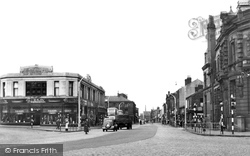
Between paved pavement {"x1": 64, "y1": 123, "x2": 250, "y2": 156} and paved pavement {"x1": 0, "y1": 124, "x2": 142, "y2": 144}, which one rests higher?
paved pavement {"x1": 64, "y1": 123, "x2": 250, "y2": 156}

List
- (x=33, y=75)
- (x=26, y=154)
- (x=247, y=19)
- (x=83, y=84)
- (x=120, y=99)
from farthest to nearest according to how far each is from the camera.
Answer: (x=120, y=99)
(x=83, y=84)
(x=33, y=75)
(x=247, y=19)
(x=26, y=154)

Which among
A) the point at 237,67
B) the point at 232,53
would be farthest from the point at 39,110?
the point at 237,67

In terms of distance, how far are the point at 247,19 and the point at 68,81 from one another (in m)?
39.0

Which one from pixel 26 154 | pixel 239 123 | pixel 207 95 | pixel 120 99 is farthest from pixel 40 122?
pixel 120 99

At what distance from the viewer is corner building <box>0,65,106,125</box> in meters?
71.1

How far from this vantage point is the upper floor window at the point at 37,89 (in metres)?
72.2

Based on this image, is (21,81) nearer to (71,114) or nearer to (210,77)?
(71,114)

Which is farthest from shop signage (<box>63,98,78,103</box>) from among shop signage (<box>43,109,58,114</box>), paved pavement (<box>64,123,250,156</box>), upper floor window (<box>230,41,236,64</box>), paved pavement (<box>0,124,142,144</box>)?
paved pavement (<box>64,123,250,156</box>)

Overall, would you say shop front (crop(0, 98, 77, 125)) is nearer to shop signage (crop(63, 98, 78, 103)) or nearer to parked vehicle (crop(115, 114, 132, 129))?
shop signage (crop(63, 98, 78, 103))

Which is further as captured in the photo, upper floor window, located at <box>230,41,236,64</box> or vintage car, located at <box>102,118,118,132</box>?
vintage car, located at <box>102,118,118,132</box>

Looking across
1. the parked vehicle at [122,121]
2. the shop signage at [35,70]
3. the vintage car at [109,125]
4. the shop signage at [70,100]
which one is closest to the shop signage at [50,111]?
the shop signage at [70,100]

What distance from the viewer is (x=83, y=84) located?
7944cm

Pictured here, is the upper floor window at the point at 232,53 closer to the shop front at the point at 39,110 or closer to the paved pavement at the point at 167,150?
the paved pavement at the point at 167,150

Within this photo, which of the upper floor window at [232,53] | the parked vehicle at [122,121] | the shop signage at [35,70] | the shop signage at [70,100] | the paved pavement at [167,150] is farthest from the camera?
the shop signage at [35,70]
